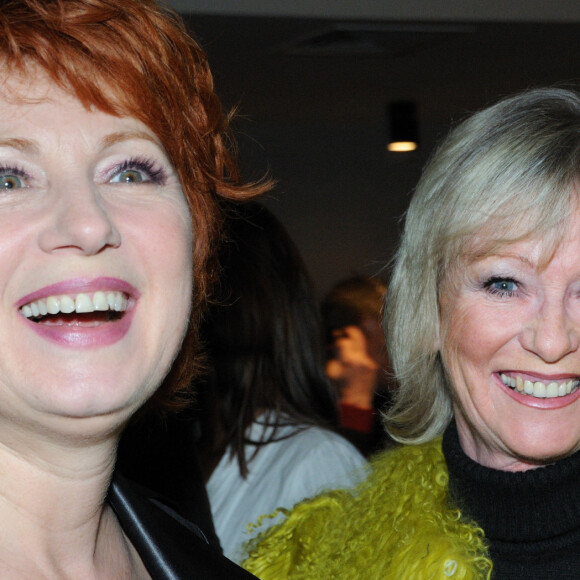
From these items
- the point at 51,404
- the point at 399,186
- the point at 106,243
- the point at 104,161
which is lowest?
the point at 399,186

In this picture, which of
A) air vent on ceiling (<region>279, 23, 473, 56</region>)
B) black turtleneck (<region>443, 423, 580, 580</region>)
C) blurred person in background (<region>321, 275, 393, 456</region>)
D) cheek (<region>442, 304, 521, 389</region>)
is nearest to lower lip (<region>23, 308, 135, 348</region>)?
cheek (<region>442, 304, 521, 389</region>)

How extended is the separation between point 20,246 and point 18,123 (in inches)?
7.6

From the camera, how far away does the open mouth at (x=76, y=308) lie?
140 centimetres

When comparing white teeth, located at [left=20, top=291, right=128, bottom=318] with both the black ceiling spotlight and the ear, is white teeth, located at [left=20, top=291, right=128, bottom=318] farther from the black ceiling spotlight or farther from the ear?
the black ceiling spotlight

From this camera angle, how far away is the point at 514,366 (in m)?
1.95

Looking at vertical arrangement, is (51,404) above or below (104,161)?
below

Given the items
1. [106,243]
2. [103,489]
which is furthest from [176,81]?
[103,489]

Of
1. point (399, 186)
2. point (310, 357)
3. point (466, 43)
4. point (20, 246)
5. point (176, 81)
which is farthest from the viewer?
point (399, 186)

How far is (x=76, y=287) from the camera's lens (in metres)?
1.40

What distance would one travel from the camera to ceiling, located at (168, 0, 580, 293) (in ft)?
15.7

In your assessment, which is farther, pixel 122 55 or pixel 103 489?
pixel 103 489

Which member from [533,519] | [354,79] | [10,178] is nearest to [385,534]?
[533,519]

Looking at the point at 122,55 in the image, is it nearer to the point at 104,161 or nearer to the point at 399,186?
the point at 104,161

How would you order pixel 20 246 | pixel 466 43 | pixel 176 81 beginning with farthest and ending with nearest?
pixel 466 43 < pixel 176 81 < pixel 20 246
